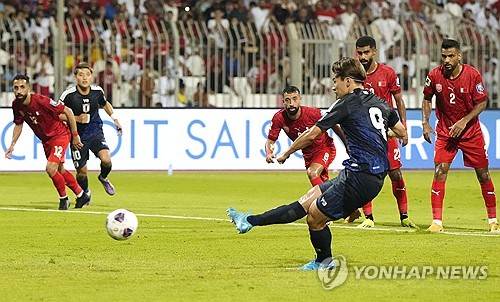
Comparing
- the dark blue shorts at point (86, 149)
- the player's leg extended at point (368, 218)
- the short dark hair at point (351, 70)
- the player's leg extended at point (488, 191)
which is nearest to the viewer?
the short dark hair at point (351, 70)

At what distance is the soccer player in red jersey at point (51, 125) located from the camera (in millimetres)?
16906

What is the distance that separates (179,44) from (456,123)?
12.8 m

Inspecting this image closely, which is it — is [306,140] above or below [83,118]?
above

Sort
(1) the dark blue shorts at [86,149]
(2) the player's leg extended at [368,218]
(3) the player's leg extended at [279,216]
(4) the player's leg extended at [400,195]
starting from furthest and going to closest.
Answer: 1. (1) the dark blue shorts at [86,149]
2. (4) the player's leg extended at [400,195]
3. (2) the player's leg extended at [368,218]
4. (3) the player's leg extended at [279,216]

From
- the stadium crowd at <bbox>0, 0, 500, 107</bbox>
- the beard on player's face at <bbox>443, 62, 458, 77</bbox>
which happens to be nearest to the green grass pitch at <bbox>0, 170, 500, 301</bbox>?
the beard on player's face at <bbox>443, 62, 458, 77</bbox>

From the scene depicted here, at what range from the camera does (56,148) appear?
17.2 m

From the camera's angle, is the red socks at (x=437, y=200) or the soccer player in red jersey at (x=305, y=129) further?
the soccer player in red jersey at (x=305, y=129)

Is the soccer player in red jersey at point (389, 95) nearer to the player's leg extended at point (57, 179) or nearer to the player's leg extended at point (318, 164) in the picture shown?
the player's leg extended at point (318, 164)

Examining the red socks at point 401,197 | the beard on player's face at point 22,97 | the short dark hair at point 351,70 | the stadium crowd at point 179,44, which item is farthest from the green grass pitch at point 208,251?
the stadium crowd at point 179,44

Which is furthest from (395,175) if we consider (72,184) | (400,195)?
(72,184)

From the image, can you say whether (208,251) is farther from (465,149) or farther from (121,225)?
(465,149)

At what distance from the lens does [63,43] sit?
979 inches

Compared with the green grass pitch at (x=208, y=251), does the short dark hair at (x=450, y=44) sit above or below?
above

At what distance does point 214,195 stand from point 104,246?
778cm
